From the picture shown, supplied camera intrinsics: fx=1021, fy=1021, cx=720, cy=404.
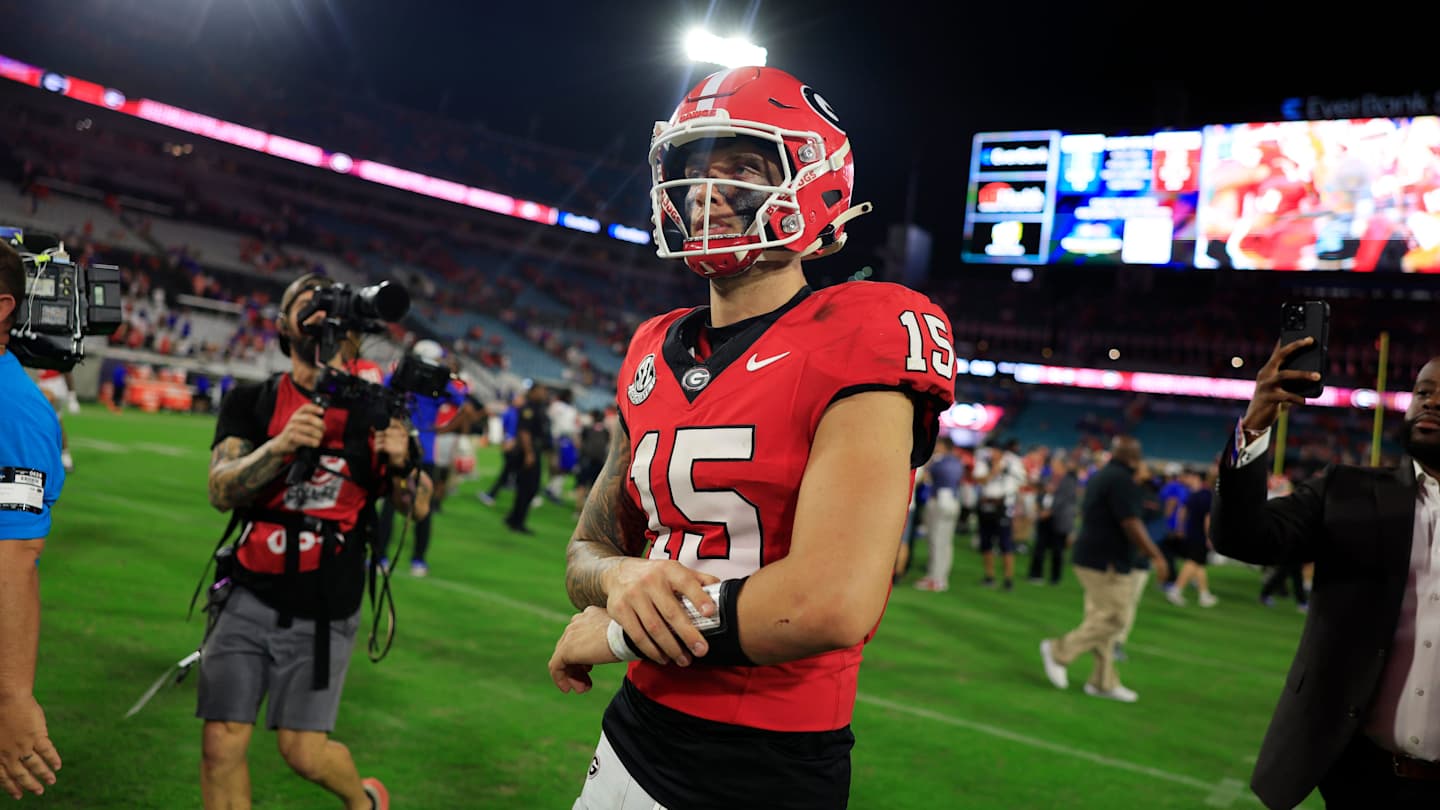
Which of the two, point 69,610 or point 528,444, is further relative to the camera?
point 528,444

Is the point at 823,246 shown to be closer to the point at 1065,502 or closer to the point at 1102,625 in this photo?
the point at 1102,625

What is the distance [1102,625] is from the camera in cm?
824

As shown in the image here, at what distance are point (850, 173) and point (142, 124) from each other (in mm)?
36318

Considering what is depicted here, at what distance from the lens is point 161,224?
112 ft

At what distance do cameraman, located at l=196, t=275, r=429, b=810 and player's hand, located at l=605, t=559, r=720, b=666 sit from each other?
243cm

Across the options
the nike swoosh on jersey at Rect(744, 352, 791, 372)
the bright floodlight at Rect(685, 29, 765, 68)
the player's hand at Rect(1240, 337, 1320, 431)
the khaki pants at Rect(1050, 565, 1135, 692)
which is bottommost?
the khaki pants at Rect(1050, 565, 1135, 692)

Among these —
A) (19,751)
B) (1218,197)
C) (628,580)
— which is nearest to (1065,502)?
(1218,197)

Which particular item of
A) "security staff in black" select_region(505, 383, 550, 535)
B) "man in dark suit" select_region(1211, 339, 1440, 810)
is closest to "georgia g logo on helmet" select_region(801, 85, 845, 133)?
"man in dark suit" select_region(1211, 339, 1440, 810)

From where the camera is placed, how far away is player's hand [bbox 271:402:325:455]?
3.58 metres

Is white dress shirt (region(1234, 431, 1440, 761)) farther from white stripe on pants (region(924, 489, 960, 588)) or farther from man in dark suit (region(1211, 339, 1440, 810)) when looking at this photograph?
white stripe on pants (region(924, 489, 960, 588))

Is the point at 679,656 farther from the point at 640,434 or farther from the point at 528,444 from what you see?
the point at 528,444

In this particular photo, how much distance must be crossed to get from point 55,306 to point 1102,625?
7.64 metres

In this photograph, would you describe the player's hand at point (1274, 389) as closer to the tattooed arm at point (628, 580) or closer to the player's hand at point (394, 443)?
the tattooed arm at point (628, 580)

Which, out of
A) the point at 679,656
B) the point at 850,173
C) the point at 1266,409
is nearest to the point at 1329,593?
the point at 1266,409
